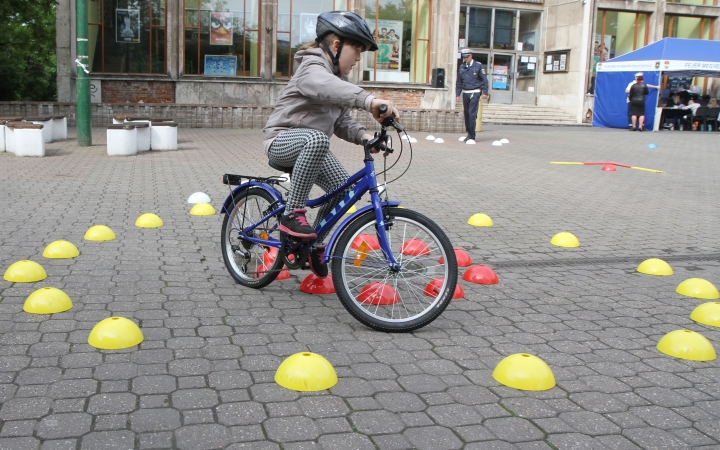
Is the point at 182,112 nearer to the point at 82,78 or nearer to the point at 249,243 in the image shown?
the point at 82,78

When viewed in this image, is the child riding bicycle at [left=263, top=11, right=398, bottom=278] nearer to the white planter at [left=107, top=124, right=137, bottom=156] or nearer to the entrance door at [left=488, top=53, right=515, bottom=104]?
the white planter at [left=107, top=124, right=137, bottom=156]

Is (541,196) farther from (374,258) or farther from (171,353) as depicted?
→ (171,353)

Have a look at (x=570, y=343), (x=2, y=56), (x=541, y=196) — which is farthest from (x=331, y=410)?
(x=2, y=56)

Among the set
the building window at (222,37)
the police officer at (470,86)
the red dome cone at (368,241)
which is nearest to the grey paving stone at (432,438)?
the red dome cone at (368,241)

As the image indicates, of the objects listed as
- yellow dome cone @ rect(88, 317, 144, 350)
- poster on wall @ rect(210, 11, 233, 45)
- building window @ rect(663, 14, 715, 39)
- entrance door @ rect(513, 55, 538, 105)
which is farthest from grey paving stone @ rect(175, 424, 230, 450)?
building window @ rect(663, 14, 715, 39)

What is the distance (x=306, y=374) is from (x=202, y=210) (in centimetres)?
490

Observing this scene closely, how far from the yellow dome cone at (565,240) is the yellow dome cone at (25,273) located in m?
4.51

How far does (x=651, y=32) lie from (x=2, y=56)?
27.0 m

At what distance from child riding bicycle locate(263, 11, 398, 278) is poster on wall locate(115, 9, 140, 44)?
66.4ft

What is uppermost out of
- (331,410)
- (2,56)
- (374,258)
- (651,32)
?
(651,32)

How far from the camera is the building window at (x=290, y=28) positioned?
24656mm

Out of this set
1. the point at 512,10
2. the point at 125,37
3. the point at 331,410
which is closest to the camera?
the point at 331,410

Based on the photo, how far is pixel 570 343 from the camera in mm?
4379

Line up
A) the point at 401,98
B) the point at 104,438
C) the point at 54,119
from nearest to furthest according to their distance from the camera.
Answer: the point at 104,438
the point at 54,119
the point at 401,98
